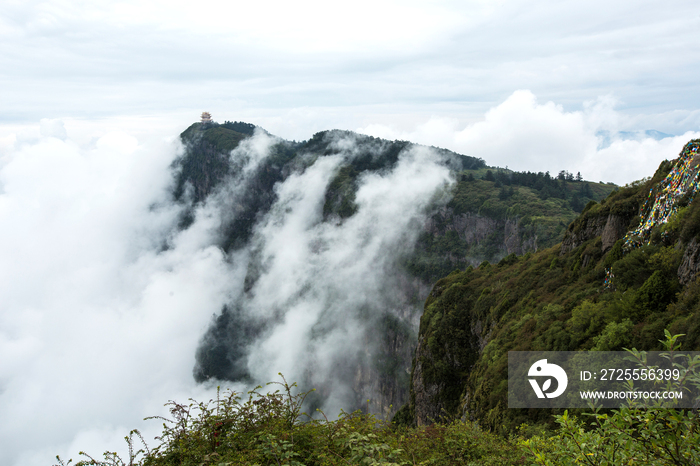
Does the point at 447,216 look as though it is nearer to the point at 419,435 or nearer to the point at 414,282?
the point at 414,282

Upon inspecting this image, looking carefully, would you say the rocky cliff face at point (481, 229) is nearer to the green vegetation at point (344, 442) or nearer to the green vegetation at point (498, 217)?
the green vegetation at point (498, 217)

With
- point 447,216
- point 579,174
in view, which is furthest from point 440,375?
point 579,174

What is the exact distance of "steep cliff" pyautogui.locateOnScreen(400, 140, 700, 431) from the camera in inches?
856

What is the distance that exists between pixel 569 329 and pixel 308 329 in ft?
552

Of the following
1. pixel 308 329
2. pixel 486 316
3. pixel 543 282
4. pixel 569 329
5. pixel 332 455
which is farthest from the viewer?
pixel 308 329

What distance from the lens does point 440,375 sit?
53875 millimetres
